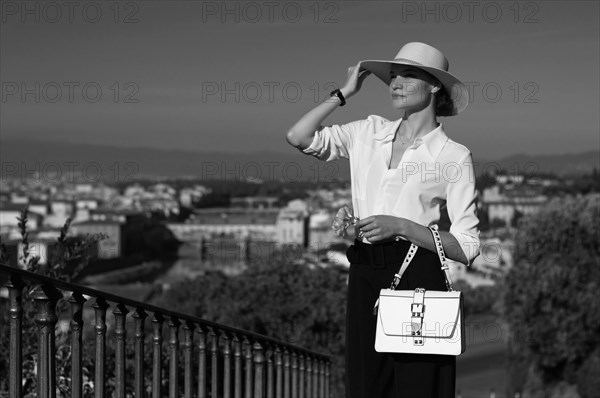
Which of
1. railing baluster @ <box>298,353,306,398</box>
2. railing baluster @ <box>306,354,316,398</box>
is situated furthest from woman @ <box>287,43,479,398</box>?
railing baluster @ <box>306,354,316,398</box>

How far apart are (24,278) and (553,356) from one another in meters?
26.1

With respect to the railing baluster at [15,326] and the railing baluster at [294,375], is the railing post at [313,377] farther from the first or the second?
the railing baluster at [15,326]

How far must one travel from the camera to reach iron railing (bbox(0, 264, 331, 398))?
3012 millimetres

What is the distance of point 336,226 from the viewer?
3312mm

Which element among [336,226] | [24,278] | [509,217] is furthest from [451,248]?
[509,217]

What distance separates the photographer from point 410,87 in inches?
133

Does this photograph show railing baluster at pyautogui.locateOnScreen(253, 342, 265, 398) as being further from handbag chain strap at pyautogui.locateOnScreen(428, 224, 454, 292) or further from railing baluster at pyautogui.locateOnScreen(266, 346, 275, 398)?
handbag chain strap at pyautogui.locateOnScreen(428, 224, 454, 292)

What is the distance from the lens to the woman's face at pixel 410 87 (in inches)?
132

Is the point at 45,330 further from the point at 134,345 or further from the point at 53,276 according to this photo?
the point at 53,276

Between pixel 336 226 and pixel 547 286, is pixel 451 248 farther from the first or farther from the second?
pixel 547 286

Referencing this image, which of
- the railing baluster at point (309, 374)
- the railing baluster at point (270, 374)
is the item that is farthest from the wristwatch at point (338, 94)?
the railing baluster at point (309, 374)

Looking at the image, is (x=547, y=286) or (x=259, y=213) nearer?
(x=547, y=286)

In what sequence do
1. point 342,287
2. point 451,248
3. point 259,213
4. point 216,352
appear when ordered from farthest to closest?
point 259,213
point 342,287
point 216,352
point 451,248

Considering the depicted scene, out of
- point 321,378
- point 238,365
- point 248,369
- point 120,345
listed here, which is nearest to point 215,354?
point 238,365
